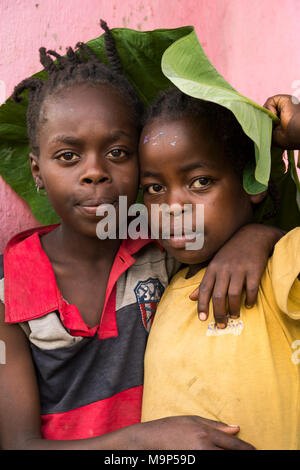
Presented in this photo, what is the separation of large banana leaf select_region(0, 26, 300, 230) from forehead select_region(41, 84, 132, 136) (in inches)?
5.6

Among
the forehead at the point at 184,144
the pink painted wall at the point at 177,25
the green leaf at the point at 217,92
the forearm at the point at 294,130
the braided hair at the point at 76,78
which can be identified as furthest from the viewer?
the pink painted wall at the point at 177,25

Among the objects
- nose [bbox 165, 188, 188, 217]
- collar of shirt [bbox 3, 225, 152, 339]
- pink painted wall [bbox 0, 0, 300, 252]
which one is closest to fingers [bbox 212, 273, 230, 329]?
nose [bbox 165, 188, 188, 217]

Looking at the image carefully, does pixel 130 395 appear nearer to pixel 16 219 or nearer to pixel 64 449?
pixel 64 449

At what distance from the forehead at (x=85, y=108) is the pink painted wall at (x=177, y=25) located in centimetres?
31

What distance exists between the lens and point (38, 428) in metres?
1.12

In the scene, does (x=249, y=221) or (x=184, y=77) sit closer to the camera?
(x=184, y=77)

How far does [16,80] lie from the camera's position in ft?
4.80

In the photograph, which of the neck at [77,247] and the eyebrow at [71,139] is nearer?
the eyebrow at [71,139]

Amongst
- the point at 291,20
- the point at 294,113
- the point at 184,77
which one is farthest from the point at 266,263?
the point at 291,20

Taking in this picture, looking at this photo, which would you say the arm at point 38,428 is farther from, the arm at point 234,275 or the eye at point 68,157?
the eye at point 68,157

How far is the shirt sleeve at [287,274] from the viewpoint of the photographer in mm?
979

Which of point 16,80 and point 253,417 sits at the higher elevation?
point 16,80

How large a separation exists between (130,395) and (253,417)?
32 cm

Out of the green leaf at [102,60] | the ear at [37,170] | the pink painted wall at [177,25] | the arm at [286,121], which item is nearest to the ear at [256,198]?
the arm at [286,121]
